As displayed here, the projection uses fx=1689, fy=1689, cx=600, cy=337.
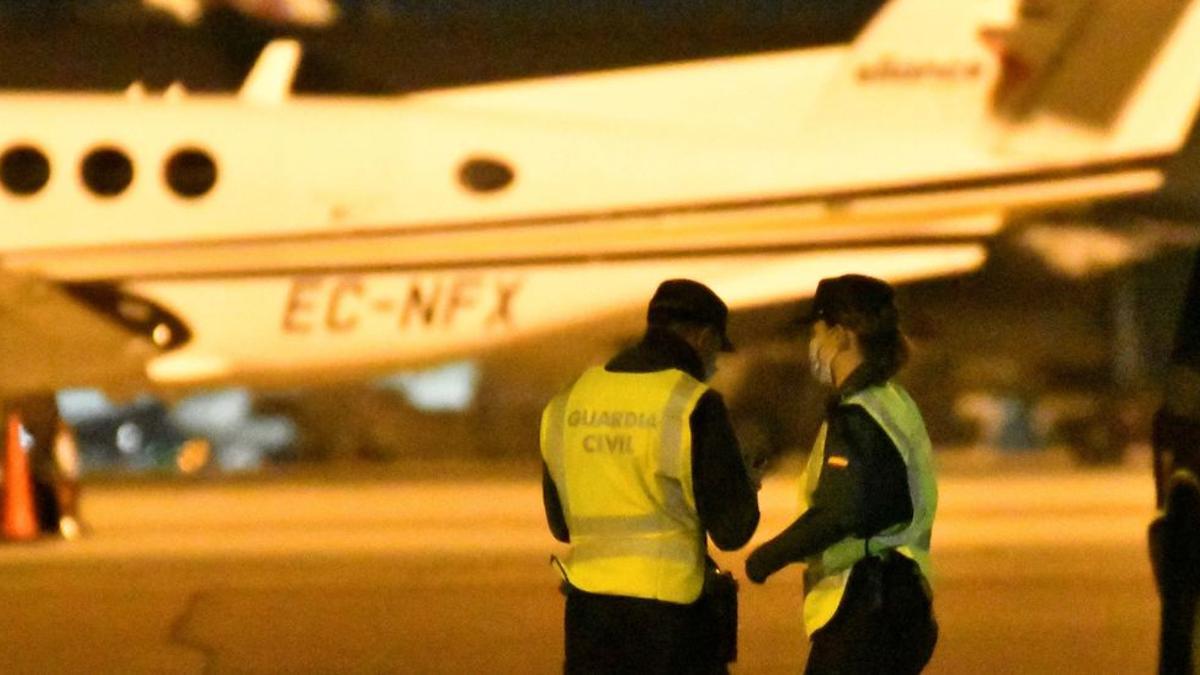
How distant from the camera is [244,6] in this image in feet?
52.4

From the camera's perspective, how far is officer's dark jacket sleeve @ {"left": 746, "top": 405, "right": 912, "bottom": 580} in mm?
4281

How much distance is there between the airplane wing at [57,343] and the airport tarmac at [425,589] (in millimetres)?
1175

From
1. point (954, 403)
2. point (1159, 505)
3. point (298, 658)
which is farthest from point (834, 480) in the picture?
point (954, 403)

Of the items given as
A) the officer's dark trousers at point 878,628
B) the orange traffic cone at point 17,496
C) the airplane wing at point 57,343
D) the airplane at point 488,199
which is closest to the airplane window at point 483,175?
the airplane at point 488,199

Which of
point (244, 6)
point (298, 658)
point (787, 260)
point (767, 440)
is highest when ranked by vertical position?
point (244, 6)

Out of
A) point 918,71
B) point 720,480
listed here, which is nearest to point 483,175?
point 918,71

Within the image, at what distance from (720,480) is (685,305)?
1.62 ft

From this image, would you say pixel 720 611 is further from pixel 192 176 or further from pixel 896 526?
pixel 192 176

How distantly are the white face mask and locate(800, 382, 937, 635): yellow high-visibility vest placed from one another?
16 cm

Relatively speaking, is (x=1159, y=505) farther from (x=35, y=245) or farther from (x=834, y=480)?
(x=35, y=245)

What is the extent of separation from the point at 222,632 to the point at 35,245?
612 cm

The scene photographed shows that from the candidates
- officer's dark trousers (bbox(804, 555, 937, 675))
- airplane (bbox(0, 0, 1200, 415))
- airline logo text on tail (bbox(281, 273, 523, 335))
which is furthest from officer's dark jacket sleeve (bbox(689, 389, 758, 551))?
airline logo text on tail (bbox(281, 273, 523, 335))

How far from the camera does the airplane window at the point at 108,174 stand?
13047mm

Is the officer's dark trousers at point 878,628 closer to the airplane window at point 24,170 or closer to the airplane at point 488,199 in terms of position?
the airplane at point 488,199
